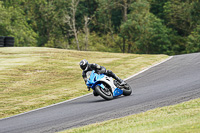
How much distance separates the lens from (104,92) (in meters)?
12.1

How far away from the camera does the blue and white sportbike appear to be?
38.8 feet

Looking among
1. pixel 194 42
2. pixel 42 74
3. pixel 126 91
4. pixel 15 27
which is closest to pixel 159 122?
pixel 126 91

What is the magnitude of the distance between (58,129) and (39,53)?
24866mm

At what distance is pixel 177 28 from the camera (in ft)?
212

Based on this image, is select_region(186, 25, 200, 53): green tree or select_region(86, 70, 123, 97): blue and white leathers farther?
select_region(186, 25, 200, 53): green tree

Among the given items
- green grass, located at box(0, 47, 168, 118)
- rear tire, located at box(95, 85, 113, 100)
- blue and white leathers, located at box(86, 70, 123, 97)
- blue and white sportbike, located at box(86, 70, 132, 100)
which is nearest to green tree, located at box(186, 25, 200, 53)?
green grass, located at box(0, 47, 168, 118)

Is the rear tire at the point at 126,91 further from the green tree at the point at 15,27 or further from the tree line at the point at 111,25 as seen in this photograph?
the green tree at the point at 15,27

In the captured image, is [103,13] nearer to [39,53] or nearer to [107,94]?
[39,53]

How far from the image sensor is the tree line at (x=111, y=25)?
5922cm

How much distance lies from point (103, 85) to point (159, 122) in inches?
183

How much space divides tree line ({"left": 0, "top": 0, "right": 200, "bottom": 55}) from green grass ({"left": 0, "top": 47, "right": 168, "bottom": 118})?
A: 28.0 meters

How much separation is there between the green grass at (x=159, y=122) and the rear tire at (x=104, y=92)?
126 inches

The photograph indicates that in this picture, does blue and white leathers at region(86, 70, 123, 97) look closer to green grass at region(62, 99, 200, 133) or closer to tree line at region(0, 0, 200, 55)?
green grass at region(62, 99, 200, 133)

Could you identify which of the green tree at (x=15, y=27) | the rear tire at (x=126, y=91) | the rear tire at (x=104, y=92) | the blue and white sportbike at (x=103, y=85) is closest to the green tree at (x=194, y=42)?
the green tree at (x=15, y=27)
